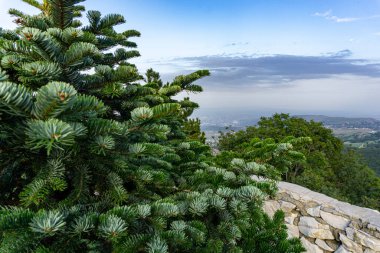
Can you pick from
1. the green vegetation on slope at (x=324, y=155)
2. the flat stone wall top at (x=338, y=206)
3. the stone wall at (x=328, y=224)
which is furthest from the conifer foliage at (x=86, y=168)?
the green vegetation on slope at (x=324, y=155)

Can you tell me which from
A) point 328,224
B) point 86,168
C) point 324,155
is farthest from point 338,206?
point 324,155

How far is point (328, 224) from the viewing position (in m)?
7.56

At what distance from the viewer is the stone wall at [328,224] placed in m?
6.88

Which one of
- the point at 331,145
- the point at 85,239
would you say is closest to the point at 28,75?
the point at 85,239

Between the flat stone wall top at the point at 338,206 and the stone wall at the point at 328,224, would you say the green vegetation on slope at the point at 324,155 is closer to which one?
the flat stone wall top at the point at 338,206

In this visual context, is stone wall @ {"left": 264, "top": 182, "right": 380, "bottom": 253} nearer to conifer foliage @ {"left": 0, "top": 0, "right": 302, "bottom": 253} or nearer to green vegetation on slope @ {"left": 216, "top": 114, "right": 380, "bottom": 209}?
conifer foliage @ {"left": 0, "top": 0, "right": 302, "bottom": 253}

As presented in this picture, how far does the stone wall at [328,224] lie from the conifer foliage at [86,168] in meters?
5.21

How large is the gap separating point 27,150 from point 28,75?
0.54m

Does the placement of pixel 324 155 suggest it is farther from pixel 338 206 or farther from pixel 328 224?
pixel 328 224

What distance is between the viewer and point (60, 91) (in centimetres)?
119

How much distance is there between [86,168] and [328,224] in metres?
7.74

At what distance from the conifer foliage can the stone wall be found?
17.1 ft

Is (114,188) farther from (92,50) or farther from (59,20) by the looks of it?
(59,20)

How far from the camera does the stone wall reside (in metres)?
6.88
